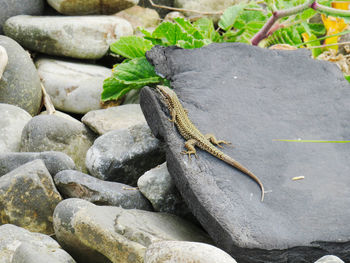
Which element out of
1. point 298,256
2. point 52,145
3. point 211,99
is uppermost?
point 211,99

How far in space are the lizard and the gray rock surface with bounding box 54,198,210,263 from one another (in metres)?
0.62

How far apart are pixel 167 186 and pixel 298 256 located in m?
1.35

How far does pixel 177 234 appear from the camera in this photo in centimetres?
424

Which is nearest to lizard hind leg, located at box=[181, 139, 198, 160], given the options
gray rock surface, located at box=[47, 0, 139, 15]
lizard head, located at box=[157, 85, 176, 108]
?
lizard head, located at box=[157, 85, 176, 108]

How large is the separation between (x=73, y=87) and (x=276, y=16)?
2.67 meters

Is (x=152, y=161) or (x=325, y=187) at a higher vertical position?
(x=325, y=187)

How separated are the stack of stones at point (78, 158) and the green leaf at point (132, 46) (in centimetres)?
51

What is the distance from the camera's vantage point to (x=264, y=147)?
4637 millimetres

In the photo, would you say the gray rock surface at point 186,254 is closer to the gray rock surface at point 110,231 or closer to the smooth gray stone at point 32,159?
the gray rock surface at point 110,231

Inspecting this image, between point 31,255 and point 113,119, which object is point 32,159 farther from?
point 31,255

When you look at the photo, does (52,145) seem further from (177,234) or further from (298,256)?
(298,256)

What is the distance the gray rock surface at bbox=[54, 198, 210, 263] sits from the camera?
3.88 metres

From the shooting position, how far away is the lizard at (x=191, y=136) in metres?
4.36

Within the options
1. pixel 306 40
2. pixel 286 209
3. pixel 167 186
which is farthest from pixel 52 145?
pixel 306 40
